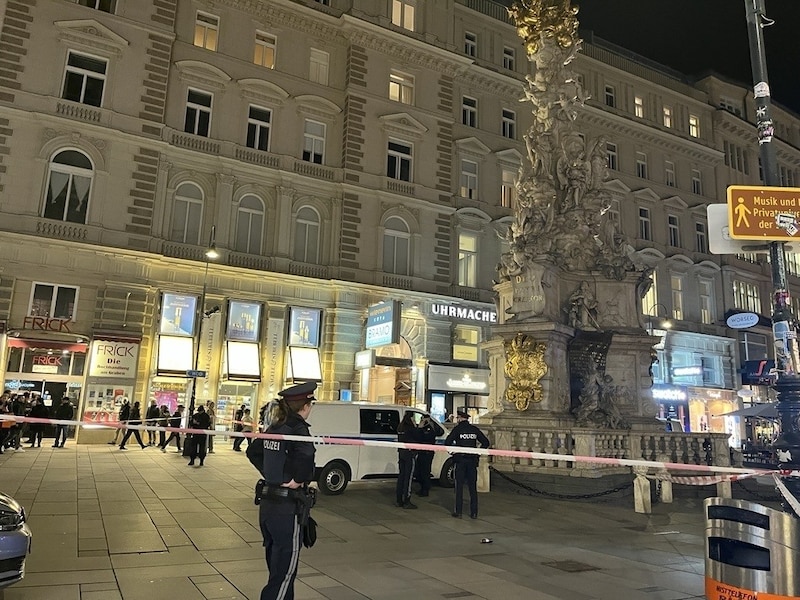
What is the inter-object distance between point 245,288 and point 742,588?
1070 inches

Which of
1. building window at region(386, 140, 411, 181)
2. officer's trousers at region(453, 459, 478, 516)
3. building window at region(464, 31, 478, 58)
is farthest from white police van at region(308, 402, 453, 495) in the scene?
building window at region(464, 31, 478, 58)

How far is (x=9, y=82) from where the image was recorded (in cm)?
2625

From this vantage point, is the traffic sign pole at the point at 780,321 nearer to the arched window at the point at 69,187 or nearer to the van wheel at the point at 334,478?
the van wheel at the point at 334,478

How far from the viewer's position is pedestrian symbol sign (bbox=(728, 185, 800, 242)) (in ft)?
30.2

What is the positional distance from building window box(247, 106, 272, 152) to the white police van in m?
20.3

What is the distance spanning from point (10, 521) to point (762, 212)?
10.4 meters

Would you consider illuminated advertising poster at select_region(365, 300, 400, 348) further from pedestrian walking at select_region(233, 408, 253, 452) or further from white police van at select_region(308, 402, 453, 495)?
white police van at select_region(308, 402, 453, 495)

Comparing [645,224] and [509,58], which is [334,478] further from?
[645,224]

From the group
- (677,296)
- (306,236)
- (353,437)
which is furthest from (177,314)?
(677,296)

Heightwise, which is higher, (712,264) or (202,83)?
(202,83)

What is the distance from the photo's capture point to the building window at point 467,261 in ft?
A: 121

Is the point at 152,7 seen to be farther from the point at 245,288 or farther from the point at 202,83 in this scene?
the point at 245,288

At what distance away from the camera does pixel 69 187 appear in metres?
27.0

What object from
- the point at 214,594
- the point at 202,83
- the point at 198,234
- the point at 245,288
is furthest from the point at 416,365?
the point at 214,594
